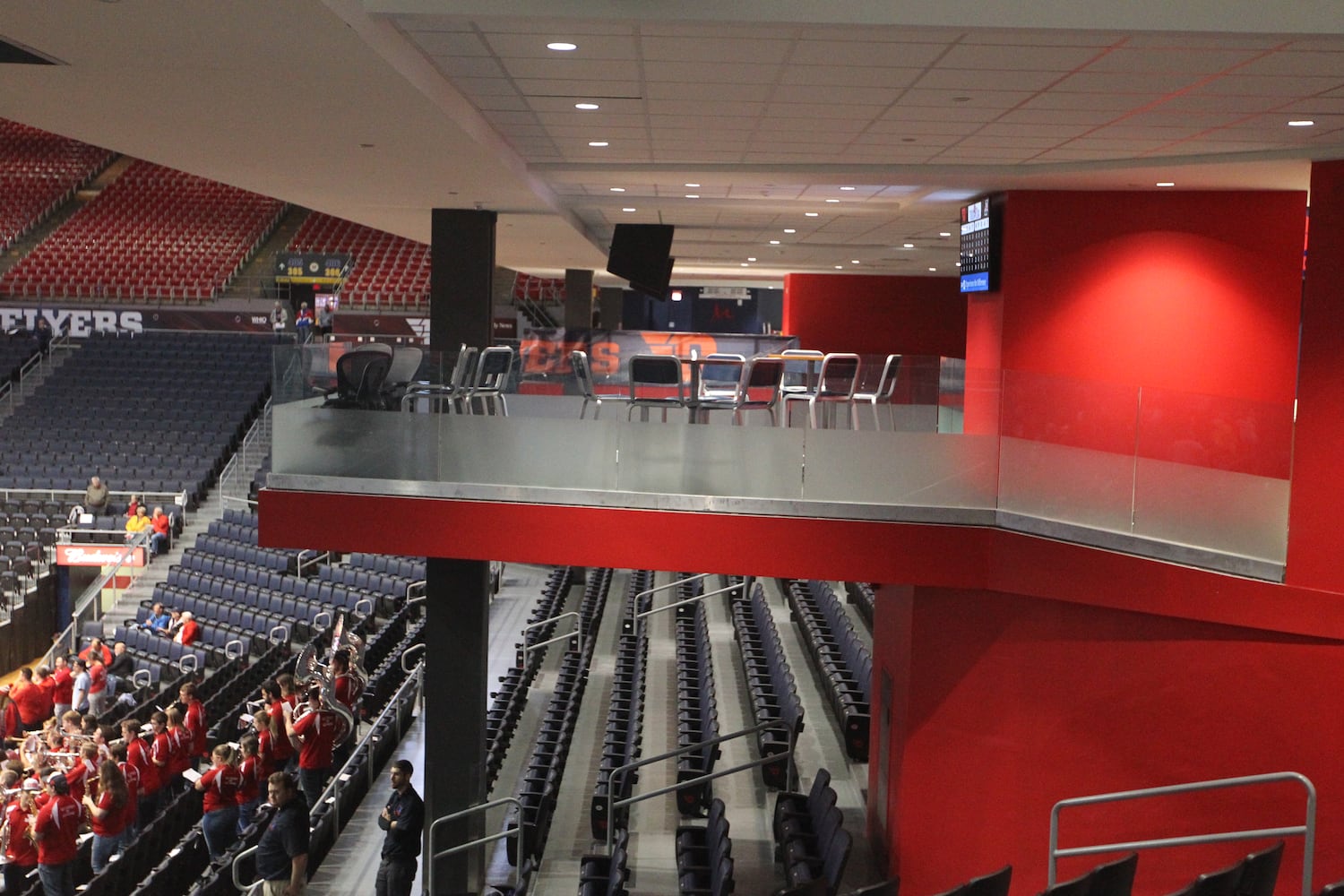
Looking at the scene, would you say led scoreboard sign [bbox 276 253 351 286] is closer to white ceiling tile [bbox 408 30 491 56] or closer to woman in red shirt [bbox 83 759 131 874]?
woman in red shirt [bbox 83 759 131 874]

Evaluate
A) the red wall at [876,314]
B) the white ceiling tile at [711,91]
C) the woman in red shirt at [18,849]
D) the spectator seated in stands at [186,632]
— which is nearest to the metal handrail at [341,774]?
the woman in red shirt at [18,849]

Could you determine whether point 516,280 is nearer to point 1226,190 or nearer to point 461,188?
point 461,188

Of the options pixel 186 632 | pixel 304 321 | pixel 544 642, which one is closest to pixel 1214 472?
pixel 544 642

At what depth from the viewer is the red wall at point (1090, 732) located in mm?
7012

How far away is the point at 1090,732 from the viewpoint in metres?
7.47

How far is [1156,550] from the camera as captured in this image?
23.3 feet

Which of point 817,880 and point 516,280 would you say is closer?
point 817,880

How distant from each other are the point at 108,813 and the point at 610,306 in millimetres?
19737

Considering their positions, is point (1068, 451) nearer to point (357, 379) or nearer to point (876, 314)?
point (357, 379)

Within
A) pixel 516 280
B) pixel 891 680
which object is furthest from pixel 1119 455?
pixel 516 280

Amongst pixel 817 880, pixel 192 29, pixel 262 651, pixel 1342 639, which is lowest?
pixel 262 651

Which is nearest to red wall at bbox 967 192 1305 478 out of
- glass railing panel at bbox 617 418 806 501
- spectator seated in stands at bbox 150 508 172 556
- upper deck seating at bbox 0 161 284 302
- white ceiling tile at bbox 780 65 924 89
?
glass railing panel at bbox 617 418 806 501

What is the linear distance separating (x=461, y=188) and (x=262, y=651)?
7036mm

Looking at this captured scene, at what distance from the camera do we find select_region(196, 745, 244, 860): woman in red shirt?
913 centimetres
